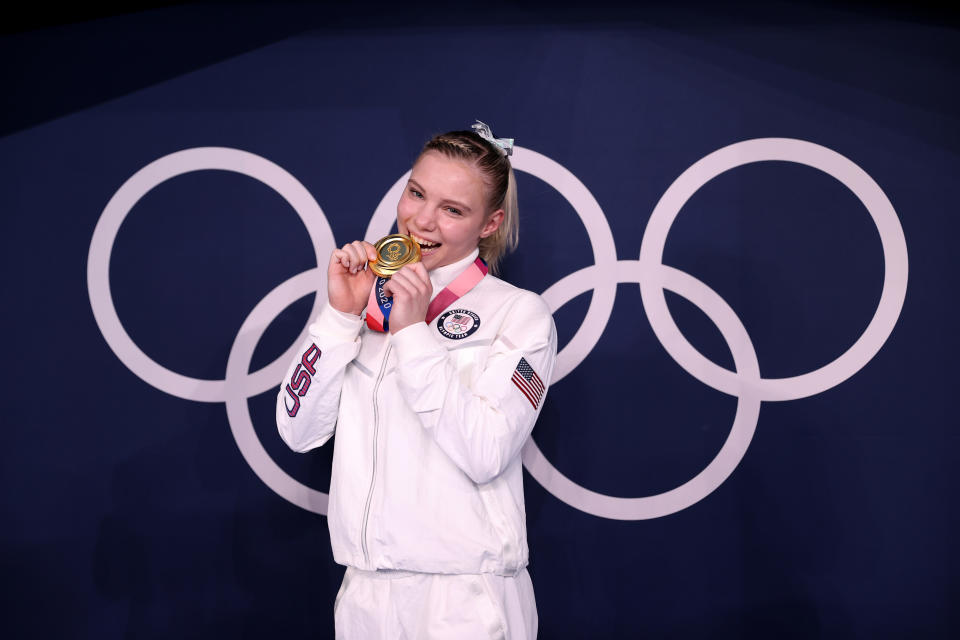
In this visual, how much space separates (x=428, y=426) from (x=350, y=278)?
1.61 feet

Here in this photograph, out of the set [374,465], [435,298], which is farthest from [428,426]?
[435,298]

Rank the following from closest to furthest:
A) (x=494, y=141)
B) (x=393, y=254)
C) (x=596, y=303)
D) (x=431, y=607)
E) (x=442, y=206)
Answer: (x=431, y=607) < (x=393, y=254) < (x=442, y=206) < (x=494, y=141) < (x=596, y=303)

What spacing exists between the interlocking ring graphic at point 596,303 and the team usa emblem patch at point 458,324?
2.48 ft

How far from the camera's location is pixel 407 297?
1813 mm

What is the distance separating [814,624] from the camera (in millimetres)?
2680

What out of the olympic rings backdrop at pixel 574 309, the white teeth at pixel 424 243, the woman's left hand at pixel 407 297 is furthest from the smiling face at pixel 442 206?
the olympic rings backdrop at pixel 574 309

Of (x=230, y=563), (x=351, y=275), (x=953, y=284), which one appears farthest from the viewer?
(x=230, y=563)

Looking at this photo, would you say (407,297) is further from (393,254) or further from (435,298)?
(435,298)

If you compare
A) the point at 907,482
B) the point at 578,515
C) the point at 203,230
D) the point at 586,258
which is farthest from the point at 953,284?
the point at 203,230

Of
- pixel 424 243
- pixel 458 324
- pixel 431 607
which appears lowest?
pixel 431 607

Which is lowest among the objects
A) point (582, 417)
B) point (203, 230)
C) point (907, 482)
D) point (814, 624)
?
point (814, 624)

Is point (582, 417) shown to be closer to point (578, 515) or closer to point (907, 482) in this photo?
point (578, 515)

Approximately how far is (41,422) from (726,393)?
2.55 metres

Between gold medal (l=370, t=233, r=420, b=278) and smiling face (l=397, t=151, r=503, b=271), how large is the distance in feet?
0.28
